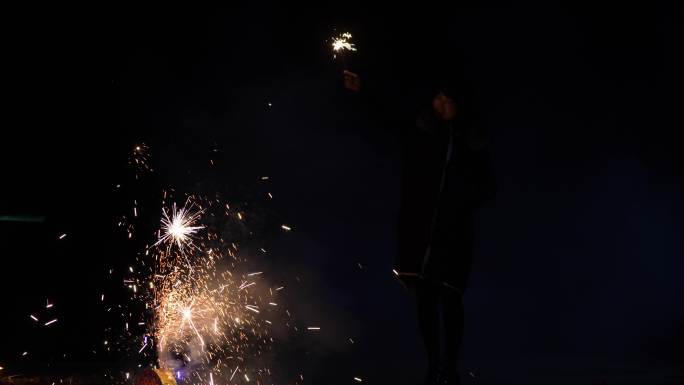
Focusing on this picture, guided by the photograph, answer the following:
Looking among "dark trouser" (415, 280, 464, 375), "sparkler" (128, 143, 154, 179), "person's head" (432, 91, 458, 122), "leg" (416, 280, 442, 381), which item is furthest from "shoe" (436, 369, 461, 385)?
"sparkler" (128, 143, 154, 179)

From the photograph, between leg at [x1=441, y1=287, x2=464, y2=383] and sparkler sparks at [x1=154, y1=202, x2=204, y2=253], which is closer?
leg at [x1=441, y1=287, x2=464, y2=383]

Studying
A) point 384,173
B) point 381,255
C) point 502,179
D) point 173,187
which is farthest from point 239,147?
point 502,179

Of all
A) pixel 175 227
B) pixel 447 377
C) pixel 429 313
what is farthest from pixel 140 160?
pixel 447 377

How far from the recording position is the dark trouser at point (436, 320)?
110 inches

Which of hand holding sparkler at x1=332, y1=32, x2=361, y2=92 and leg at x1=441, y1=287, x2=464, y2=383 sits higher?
hand holding sparkler at x1=332, y1=32, x2=361, y2=92

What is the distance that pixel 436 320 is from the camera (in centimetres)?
293

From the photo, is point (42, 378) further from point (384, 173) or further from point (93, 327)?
point (384, 173)

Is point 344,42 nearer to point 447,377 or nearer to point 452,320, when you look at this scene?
point 452,320

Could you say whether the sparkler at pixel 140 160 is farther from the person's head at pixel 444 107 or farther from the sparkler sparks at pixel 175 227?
the person's head at pixel 444 107

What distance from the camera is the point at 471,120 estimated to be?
297 centimetres

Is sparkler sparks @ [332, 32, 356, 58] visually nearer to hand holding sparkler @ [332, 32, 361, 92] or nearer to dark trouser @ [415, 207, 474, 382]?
hand holding sparkler @ [332, 32, 361, 92]

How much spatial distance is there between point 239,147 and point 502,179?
203 inches

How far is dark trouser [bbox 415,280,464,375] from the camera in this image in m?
2.79

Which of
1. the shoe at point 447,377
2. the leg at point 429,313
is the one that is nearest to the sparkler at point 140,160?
the leg at point 429,313
